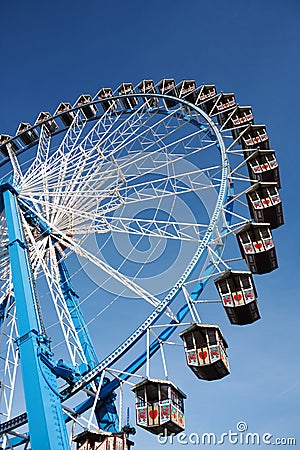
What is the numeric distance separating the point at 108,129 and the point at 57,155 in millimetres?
2071

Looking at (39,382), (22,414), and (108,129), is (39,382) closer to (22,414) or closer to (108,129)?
(22,414)

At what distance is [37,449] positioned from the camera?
909cm

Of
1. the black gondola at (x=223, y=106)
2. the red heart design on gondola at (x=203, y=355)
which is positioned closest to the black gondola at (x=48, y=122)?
the black gondola at (x=223, y=106)

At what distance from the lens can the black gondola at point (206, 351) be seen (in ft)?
35.2

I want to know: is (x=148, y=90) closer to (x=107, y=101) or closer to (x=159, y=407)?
(x=107, y=101)

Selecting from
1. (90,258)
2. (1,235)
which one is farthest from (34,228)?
(90,258)

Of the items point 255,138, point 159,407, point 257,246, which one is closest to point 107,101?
point 255,138

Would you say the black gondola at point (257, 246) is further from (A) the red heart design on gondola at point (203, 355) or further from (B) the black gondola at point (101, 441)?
(B) the black gondola at point (101, 441)

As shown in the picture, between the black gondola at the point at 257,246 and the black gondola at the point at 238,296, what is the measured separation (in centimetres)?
102

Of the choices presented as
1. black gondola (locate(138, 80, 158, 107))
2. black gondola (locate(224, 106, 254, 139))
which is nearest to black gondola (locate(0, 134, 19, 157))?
black gondola (locate(138, 80, 158, 107))

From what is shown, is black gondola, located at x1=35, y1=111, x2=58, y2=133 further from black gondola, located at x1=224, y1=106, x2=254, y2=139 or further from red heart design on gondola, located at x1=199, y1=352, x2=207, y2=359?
red heart design on gondola, located at x1=199, y1=352, x2=207, y2=359

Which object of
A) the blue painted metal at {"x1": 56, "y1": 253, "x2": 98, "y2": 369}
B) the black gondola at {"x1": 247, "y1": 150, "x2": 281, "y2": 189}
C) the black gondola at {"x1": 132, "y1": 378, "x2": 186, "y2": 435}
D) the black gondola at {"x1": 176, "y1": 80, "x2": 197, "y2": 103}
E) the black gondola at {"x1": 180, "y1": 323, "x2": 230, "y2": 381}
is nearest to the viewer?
the black gondola at {"x1": 132, "y1": 378, "x2": 186, "y2": 435}

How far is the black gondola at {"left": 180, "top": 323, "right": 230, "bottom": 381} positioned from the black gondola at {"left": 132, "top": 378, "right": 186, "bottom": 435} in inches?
27.7

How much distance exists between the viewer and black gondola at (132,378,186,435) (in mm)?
10164
